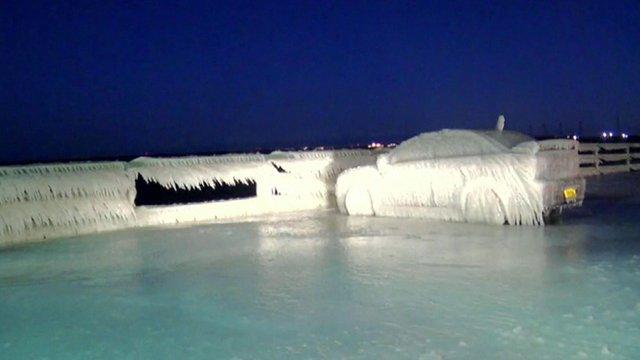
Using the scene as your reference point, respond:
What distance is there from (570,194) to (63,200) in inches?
262

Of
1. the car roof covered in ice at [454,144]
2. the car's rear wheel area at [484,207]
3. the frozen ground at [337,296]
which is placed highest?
the car roof covered in ice at [454,144]

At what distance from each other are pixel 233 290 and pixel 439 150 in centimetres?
454

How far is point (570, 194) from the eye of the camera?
7.27 m

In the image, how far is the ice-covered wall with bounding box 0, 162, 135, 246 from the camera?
25.2 feet

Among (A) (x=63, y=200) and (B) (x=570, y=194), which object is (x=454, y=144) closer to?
(B) (x=570, y=194)

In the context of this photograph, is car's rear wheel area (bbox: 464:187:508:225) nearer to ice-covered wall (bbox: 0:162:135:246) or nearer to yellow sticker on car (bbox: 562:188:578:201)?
yellow sticker on car (bbox: 562:188:578:201)

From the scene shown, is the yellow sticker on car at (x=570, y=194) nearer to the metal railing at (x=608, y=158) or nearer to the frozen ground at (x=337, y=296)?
the frozen ground at (x=337, y=296)

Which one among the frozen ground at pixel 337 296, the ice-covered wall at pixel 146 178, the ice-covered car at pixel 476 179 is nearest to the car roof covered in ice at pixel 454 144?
the ice-covered car at pixel 476 179

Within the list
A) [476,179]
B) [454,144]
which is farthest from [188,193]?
[476,179]

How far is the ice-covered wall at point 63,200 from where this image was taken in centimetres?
768

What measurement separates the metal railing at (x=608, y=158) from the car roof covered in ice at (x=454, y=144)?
7942mm

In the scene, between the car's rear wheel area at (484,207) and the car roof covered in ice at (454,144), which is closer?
the car's rear wheel area at (484,207)

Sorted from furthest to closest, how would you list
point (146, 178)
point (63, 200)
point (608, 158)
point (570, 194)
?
point (608, 158), point (146, 178), point (63, 200), point (570, 194)

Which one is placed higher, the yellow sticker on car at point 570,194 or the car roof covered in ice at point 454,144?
the car roof covered in ice at point 454,144
